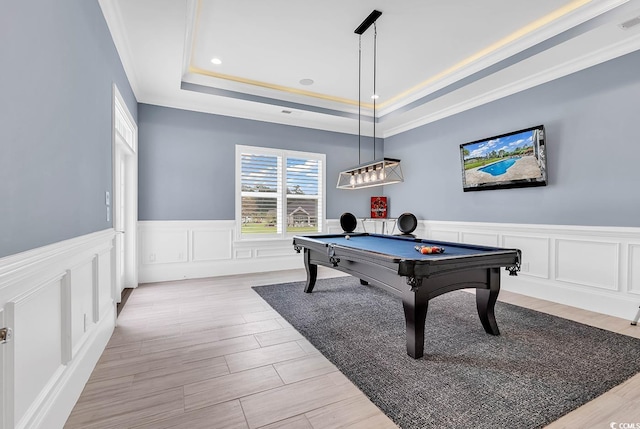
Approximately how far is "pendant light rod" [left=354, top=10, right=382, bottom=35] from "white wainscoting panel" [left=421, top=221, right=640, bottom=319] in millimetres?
3209

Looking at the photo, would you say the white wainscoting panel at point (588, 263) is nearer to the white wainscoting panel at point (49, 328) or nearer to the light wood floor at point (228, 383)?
the light wood floor at point (228, 383)

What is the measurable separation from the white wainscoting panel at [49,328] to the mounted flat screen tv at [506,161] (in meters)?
4.76

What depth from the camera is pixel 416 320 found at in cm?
230

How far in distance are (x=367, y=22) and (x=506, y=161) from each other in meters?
2.68

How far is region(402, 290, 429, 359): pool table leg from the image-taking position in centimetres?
229

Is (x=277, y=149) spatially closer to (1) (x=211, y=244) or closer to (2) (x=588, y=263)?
(1) (x=211, y=244)

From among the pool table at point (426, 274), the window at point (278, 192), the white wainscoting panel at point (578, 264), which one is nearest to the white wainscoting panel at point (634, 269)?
the white wainscoting panel at point (578, 264)

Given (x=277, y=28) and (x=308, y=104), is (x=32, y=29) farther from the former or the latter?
(x=308, y=104)

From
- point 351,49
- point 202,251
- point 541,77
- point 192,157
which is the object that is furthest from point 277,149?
point 541,77

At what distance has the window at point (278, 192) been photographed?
215 inches

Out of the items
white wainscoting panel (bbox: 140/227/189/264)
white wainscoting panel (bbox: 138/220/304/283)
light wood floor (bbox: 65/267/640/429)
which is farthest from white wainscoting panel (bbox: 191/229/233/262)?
light wood floor (bbox: 65/267/640/429)

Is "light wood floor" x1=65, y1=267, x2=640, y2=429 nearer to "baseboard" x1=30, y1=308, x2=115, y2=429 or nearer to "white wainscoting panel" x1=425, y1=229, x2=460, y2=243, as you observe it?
"baseboard" x1=30, y1=308, x2=115, y2=429

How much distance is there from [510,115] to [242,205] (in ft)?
14.5

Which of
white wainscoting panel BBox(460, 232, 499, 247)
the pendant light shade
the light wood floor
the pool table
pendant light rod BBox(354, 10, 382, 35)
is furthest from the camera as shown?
white wainscoting panel BBox(460, 232, 499, 247)
